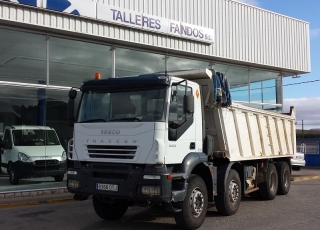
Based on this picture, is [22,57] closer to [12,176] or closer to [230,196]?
[12,176]

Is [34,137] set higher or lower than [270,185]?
higher

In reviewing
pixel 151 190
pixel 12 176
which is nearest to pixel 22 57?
pixel 12 176

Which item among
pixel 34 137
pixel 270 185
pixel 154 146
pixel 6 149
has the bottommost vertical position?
pixel 270 185

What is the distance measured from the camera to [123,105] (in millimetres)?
7820

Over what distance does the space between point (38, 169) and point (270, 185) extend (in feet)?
22.0

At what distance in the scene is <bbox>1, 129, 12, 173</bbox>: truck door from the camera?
12305 mm

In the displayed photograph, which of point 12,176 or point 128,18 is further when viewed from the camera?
point 128,18

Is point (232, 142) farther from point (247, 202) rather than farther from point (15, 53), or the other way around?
point (15, 53)

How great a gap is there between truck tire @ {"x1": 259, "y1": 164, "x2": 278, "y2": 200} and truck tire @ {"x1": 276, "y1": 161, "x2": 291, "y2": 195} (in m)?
0.31

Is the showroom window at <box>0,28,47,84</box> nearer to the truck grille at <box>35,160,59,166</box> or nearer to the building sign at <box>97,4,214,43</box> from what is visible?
the building sign at <box>97,4,214,43</box>

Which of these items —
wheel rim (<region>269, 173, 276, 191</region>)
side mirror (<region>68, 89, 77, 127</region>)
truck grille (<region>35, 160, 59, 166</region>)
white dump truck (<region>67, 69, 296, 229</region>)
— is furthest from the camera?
truck grille (<region>35, 160, 59, 166</region>)

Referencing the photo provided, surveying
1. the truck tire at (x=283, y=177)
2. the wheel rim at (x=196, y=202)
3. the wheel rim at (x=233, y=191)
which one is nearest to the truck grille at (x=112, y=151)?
the wheel rim at (x=196, y=202)

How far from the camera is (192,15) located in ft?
53.1

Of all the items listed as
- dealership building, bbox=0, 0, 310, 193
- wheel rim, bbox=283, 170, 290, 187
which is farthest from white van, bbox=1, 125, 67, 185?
wheel rim, bbox=283, 170, 290, 187
